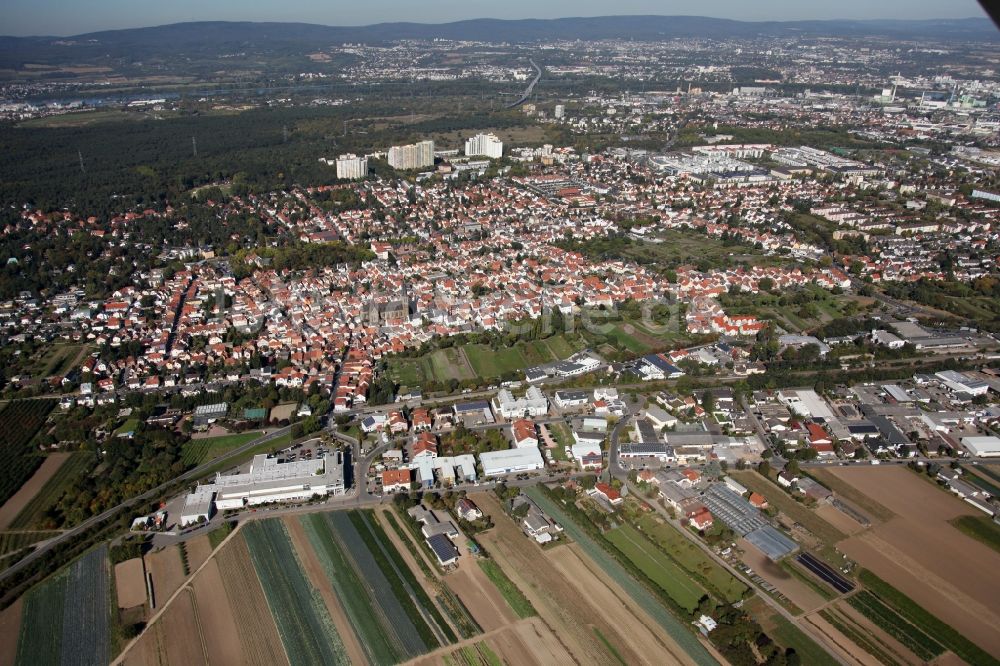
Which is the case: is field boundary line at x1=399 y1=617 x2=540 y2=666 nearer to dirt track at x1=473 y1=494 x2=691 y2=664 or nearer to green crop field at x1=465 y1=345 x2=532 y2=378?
dirt track at x1=473 y1=494 x2=691 y2=664

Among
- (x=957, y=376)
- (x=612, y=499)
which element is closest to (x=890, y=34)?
(x=957, y=376)

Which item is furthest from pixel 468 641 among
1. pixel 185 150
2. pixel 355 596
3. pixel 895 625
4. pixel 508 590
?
pixel 185 150

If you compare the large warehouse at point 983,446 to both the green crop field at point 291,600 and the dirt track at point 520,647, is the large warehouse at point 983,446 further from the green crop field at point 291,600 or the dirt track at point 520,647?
the green crop field at point 291,600

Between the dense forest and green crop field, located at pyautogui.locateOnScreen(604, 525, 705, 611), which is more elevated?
the dense forest

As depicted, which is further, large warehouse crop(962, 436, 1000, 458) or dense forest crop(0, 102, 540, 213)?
dense forest crop(0, 102, 540, 213)

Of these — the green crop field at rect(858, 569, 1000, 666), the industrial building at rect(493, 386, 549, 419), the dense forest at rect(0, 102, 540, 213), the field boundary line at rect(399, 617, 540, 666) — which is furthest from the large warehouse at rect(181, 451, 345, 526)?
the dense forest at rect(0, 102, 540, 213)

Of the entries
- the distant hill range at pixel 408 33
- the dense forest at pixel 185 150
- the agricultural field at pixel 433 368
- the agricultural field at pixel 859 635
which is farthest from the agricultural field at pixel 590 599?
the distant hill range at pixel 408 33

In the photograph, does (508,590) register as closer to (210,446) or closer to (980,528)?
(210,446)
